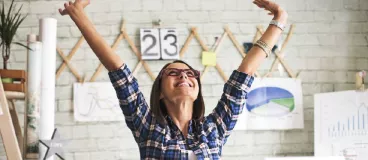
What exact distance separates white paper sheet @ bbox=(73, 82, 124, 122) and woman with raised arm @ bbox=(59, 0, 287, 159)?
1605mm

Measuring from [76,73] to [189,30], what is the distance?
2.20 ft

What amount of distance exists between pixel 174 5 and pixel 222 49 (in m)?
0.37

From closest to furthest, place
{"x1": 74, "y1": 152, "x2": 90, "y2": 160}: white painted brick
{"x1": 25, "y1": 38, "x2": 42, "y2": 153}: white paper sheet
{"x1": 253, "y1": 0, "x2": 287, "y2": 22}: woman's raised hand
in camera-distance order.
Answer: {"x1": 253, "y1": 0, "x2": 287, "y2": 22}: woman's raised hand
{"x1": 25, "y1": 38, "x2": 42, "y2": 153}: white paper sheet
{"x1": 74, "y1": 152, "x2": 90, "y2": 160}: white painted brick

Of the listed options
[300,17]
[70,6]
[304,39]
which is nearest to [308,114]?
[304,39]

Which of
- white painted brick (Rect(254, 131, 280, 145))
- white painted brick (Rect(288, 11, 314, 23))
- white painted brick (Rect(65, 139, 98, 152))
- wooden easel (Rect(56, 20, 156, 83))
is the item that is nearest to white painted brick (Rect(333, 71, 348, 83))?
white painted brick (Rect(288, 11, 314, 23))

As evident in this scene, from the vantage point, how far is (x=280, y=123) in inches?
118

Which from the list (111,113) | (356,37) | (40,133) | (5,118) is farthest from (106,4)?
(356,37)

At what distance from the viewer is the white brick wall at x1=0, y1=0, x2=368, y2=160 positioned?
9.52 feet

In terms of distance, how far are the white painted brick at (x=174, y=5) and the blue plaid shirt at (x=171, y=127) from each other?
1745mm

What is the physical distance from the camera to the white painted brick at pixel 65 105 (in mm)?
2895

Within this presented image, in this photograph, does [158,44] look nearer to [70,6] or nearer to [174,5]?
[174,5]

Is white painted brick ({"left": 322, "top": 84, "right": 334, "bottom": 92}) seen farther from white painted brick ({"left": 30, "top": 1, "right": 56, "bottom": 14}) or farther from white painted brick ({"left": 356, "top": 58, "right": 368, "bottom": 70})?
white painted brick ({"left": 30, "top": 1, "right": 56, "bottom": 14})

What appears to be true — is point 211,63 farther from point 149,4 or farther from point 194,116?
point 194,116

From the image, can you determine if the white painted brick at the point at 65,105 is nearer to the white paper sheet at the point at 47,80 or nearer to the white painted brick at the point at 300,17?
the white paper sheet at the point at 47,80
